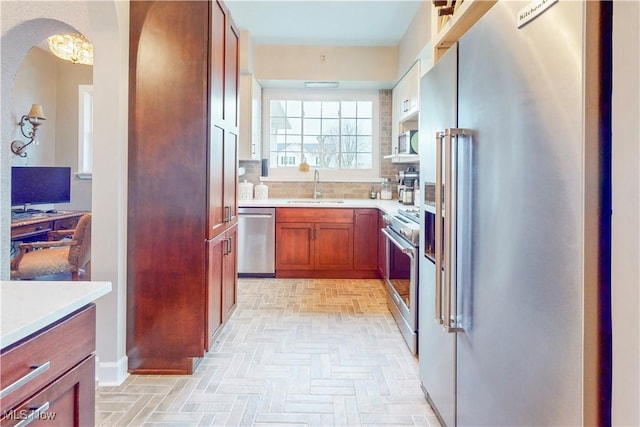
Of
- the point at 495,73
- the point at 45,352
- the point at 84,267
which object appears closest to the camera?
the point at 45,352

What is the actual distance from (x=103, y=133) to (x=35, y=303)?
1527 mm

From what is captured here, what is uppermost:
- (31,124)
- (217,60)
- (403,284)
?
(31,124)

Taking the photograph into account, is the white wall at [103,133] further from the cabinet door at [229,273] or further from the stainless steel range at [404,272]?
the stainless steel range at [404,272]

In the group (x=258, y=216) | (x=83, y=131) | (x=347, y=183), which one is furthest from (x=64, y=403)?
(x=83, y=131)

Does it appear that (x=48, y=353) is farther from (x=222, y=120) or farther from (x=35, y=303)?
(x=222, y=120)

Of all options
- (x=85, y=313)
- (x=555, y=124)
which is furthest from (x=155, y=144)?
(x=555, y=124)

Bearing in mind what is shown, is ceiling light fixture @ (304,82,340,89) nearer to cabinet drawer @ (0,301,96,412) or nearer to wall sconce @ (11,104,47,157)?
wall sconce @ (11,104,47,157)

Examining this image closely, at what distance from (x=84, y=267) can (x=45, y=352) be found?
2.79m

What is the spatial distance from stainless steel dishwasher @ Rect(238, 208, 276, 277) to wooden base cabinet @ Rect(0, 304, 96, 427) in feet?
11.4

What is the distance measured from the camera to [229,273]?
2.91 m

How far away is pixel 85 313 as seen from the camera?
1021mm

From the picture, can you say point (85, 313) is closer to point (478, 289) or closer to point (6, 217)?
point (478, 289)

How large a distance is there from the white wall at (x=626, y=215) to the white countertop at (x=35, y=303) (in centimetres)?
122

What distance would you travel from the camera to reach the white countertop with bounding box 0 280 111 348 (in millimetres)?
778
